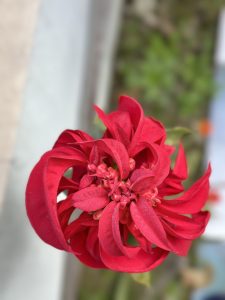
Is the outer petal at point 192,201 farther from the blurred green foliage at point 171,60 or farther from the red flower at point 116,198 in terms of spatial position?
the blurred green foliage at point 171,60

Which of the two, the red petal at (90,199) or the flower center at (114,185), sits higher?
the flower center at (114,185)

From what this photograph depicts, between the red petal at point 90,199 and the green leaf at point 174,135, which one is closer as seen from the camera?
the red petal at point 90,199

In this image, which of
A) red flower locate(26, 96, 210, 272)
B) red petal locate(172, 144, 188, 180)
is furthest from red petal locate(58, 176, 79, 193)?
red petal locate(172, 144, 188, 180)

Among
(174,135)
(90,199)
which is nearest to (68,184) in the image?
(90,199)

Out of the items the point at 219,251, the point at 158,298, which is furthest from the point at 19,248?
the point at 219,251

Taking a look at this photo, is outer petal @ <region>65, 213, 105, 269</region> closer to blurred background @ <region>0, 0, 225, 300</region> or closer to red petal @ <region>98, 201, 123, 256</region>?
red petal @ <region>98, 201, 123, 256</region>

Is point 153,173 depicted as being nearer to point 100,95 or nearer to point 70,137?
point 70,137

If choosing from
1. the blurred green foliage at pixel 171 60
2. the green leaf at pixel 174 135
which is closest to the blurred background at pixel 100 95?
the blurred green foliage at pixel 171 60
